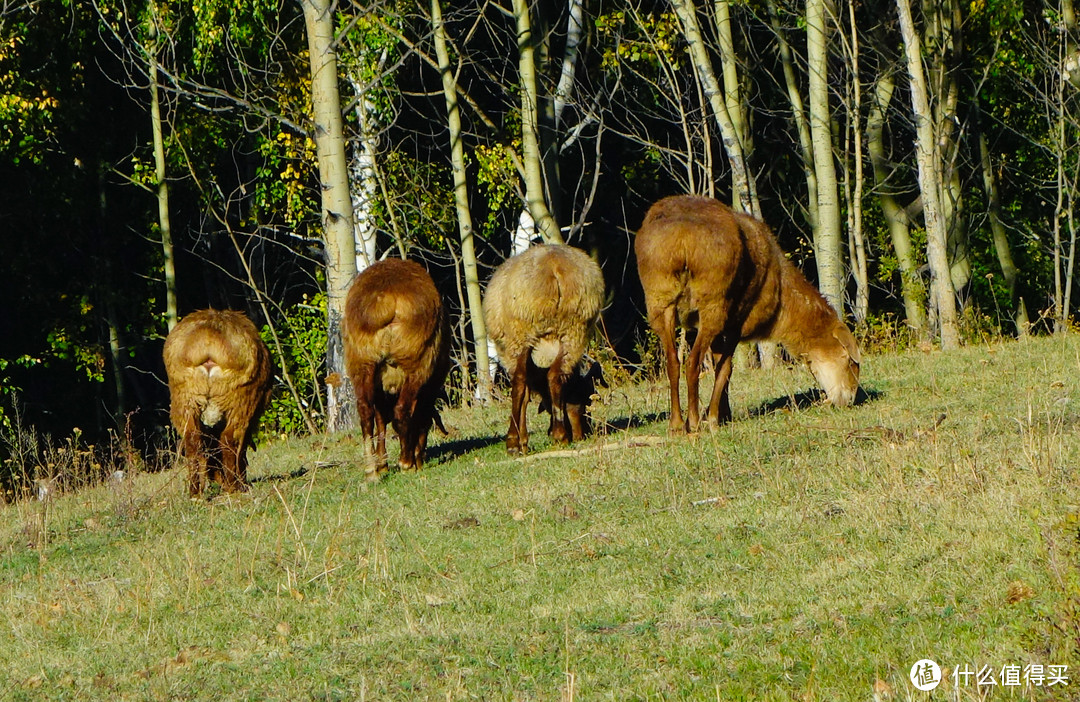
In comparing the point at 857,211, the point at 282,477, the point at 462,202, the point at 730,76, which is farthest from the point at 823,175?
the point at 282,477

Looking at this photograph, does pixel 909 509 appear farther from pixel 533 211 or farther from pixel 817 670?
pixel 533 211

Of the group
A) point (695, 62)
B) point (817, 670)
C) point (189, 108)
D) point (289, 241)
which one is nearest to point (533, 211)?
point (695, 62)

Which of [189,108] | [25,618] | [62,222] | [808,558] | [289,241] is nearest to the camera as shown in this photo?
[808,558]

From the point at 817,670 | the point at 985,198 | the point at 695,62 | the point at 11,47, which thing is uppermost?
the point at 11,47

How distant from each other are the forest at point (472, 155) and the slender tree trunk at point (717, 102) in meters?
0.05

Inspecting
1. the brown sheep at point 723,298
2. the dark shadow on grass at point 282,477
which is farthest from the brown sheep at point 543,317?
A: the dark shadow on grass at point 282,477

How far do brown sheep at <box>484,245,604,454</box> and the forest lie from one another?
13.4 ft

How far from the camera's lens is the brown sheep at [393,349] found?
11.9m

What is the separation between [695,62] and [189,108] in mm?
10737

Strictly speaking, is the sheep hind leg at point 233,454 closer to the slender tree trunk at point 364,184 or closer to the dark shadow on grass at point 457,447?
the dark shadow on grass at point 457,447

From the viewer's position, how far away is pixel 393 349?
11969 millimetres

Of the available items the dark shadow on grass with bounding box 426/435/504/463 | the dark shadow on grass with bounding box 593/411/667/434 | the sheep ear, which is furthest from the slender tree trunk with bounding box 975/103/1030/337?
the dark shadow on grass with bounding box 426/435/504/463

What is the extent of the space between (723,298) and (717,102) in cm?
740

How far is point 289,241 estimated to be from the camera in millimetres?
29781
